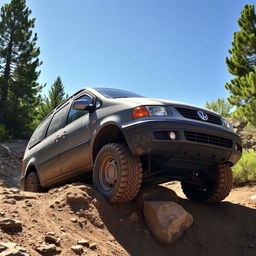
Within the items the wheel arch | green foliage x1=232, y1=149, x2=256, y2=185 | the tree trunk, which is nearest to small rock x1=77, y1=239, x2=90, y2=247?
the wheel arch

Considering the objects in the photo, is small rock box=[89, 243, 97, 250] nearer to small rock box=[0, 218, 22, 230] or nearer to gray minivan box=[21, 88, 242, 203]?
small rock box=[0, 218, 22, 230]

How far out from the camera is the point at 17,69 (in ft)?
94.6

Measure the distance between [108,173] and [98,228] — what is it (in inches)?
32.3

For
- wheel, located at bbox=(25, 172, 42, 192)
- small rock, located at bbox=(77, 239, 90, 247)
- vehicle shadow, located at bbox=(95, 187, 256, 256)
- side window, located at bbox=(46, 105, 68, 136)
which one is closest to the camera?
small rock, located at bbox=(77, 239, 90, 247)

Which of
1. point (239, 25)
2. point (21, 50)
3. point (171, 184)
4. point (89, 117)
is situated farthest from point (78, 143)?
point (21, 50)

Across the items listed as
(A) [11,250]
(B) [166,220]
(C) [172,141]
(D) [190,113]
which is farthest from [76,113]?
(A) [11,250]

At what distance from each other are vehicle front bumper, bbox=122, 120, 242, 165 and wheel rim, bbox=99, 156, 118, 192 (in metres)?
0.43

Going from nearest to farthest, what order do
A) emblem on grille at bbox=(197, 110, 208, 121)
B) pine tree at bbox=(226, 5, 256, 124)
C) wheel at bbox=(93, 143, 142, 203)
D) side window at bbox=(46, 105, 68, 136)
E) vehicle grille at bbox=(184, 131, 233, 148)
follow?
wheel at bbox=(93, 143, 142, 203) < vehicle grille at bbox=(184, 131, 233, 148) < emblem on grille at bbox=(197, 110, 208, 121) < side window at bbox=(46, 105, 68, 136) < pine tree at bbox=(226, 5, 256, 124)

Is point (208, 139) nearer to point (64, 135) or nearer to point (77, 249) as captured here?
point (77, 249)

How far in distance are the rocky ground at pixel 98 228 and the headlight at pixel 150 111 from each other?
45.1 inches

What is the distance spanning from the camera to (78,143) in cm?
484

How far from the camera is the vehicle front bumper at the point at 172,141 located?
12.4 feet

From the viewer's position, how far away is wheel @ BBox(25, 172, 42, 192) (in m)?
6.17

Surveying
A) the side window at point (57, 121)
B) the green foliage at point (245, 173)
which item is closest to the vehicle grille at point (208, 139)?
the side window at point (57, 121)
